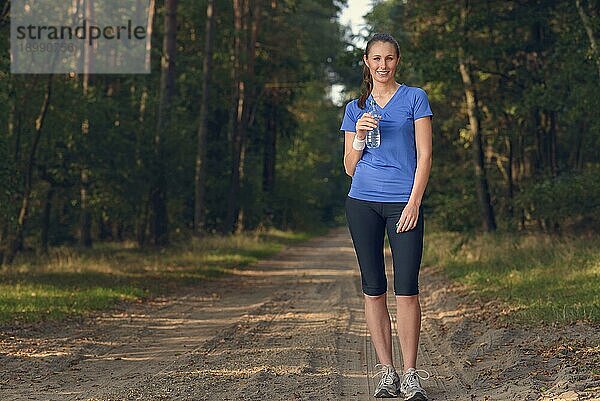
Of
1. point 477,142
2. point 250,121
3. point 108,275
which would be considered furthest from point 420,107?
point 250,121

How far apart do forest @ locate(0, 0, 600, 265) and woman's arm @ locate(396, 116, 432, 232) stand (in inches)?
465

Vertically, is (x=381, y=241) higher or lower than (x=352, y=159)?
lower

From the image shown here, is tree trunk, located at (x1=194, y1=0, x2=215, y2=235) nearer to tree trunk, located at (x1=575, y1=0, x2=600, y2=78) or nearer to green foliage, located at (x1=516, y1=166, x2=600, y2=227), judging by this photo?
green foliage, located at (x1=516, y1=166, x2=600, y2=227)

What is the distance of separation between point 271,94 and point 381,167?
115 ft

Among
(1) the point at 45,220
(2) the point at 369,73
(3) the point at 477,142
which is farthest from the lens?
(1) the point at 45,220

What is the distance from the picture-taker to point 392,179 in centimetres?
661

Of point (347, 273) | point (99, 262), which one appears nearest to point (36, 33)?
point (99, 262)

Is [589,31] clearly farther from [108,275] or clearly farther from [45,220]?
[45,220]

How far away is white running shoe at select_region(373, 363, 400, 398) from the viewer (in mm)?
6734

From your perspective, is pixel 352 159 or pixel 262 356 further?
pixel 262 356

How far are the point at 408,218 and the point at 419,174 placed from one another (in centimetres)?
29

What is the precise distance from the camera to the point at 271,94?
41.2 m

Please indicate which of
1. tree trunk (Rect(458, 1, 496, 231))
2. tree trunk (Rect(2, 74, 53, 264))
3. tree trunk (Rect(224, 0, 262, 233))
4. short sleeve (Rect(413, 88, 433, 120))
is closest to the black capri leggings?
short sleeve (Rect(413, 88, 433, 120))

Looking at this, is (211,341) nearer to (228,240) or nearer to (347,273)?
(347,273)
